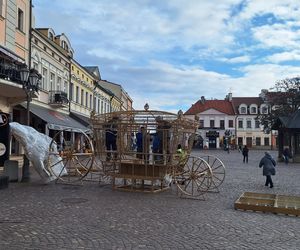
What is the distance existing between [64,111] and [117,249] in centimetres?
2802

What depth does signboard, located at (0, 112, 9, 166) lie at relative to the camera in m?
20.7

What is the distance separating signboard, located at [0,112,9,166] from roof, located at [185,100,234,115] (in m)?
73.0

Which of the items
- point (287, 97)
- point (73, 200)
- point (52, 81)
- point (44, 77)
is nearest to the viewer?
point (73, 200)

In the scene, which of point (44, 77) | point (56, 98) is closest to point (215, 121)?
point (56, 98)

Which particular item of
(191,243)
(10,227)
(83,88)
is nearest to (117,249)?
(191,243)

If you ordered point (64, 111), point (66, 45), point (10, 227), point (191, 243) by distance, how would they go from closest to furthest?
point (191, 243)
point (10, 227)
point (64, 111)
point (66, 45)

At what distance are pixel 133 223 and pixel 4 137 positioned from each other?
1519cm

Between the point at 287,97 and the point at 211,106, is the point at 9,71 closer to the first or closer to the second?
the point at 287,97

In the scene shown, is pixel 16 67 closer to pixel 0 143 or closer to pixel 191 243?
pixel 0 143

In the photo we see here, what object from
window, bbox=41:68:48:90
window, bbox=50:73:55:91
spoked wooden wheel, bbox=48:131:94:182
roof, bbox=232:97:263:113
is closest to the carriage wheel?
spoked wooden wheel, bbox=48:131:94:182

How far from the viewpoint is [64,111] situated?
33594 millimetres

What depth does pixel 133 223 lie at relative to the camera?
8398mm

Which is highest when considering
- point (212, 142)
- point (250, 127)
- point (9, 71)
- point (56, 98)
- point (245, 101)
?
point (245, 101)

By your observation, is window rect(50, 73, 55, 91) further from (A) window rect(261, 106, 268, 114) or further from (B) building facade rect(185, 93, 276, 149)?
(A) window rect(261, 106, 268, 114)
